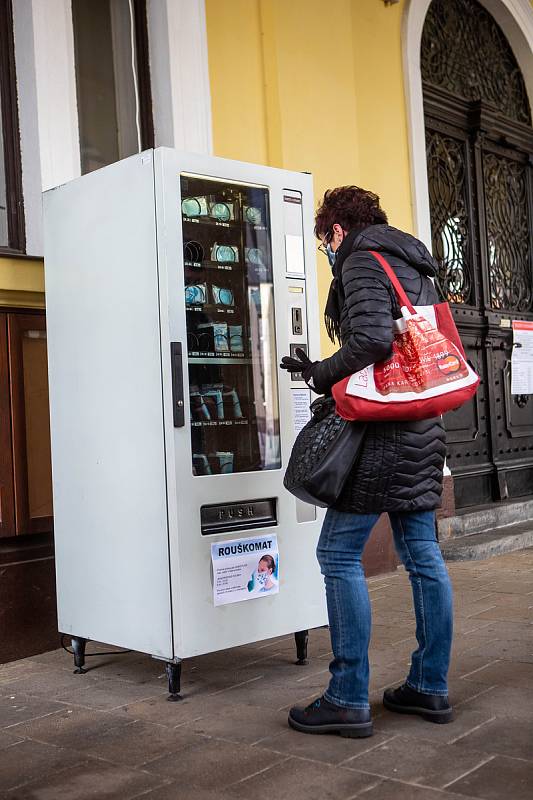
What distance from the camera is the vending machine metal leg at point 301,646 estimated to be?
4008mm

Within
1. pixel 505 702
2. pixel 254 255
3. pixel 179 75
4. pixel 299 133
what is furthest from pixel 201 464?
pixel 299 133

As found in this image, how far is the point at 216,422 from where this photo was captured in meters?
3.87

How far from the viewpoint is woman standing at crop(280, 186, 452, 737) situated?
3.06m

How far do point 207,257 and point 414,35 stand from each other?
13.5 ft

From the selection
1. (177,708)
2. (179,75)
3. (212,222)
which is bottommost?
(177,708)

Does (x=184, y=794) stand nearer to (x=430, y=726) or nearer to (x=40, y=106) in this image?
(x=430, y=726)

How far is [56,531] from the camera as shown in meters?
4.14

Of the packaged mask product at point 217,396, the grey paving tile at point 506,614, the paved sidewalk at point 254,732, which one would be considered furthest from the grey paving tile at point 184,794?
the grey paving tile at point 506,614

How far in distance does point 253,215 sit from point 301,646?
71.4 inches

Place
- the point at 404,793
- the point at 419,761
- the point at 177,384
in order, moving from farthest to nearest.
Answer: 1. the point at 177,384
2. the point at 419,761
3. the point at 404,793

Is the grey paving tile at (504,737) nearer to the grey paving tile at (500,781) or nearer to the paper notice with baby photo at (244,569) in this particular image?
the grey paving tile at (500,781)

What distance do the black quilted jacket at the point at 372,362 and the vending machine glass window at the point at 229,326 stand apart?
2.57ft

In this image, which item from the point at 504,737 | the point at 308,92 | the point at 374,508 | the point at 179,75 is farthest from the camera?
the point at 308,92

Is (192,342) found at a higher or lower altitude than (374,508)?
higher
